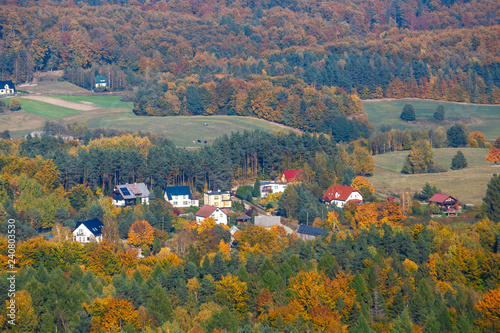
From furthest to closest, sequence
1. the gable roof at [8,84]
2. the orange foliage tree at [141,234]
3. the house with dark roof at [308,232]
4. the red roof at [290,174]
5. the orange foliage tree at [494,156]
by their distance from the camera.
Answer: the gable roof at [8,84] < the orange foliage tree at [494,156] < the red roof at [290,174] < the house with dark roof at [308,232] < the orange foliage tree at [141,234]

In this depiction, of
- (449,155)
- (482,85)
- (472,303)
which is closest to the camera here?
(472,303)

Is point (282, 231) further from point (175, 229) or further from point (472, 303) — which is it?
point (472, 303)

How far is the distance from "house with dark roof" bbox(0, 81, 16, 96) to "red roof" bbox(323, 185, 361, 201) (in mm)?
88452

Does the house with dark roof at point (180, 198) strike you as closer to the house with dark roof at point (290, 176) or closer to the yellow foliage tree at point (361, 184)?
the house with dark roof at point (290, 176)

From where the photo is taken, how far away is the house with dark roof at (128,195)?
96119 mm

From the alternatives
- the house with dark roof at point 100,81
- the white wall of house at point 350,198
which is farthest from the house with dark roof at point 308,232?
the house with dark roof at point 100,81

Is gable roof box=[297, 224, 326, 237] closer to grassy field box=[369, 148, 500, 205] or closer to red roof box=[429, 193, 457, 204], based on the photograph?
red roof box=[429, 193, 457, 204]

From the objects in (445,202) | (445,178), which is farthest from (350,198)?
(445,178)

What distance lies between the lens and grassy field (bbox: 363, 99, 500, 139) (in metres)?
156

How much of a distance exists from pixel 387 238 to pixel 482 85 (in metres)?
110

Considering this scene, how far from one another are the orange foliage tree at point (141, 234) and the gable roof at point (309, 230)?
16.2 meters

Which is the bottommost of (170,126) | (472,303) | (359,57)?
(472,303)

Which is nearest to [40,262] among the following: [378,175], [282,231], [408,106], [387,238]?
[282,231]

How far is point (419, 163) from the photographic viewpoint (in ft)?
386
